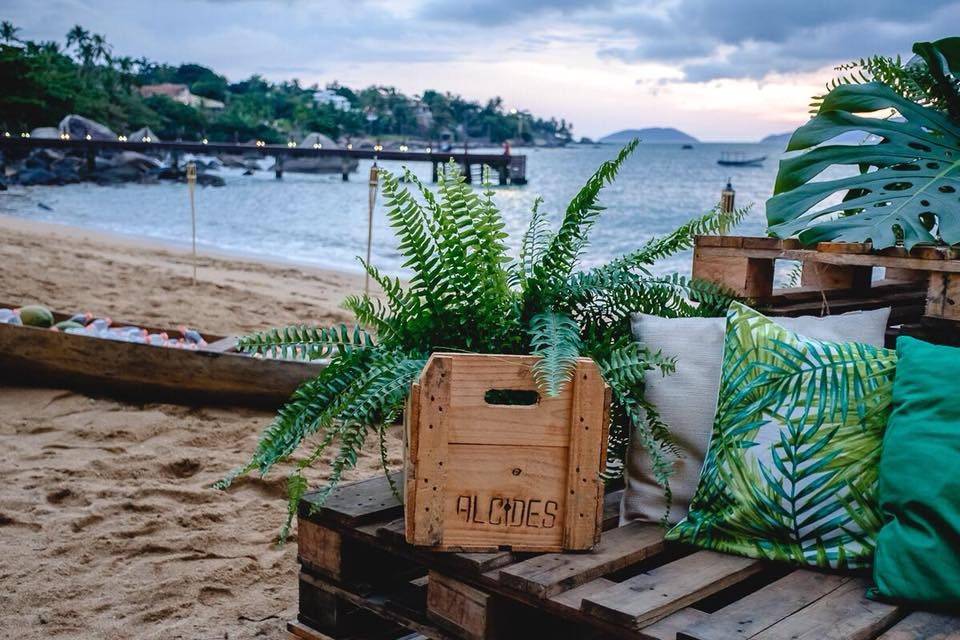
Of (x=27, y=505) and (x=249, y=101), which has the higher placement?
(x=249, y=101)

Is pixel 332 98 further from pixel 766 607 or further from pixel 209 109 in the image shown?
pixel 766 607

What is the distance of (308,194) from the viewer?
49062 mm

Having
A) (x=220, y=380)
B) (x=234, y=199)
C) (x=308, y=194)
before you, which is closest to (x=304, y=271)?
(x=220, y=380)

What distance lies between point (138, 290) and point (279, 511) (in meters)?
6.95

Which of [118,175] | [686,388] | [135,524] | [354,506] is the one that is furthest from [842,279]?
[118,175]

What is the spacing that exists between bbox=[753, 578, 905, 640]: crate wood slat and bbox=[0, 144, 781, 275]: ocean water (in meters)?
4.78

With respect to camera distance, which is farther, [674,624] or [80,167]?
[80,167]

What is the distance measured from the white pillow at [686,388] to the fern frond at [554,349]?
0.29 metres

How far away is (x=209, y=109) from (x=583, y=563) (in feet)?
328

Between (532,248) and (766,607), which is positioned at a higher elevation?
(532,248)

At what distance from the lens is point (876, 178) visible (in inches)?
102

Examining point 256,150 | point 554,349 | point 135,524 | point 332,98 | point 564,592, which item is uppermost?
point 332,98

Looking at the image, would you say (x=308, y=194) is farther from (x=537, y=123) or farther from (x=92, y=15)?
(x=537, y=123)

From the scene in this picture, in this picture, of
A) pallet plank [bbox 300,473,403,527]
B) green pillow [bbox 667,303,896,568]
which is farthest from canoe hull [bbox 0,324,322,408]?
green pillow [bbox 667,303,896,568]
